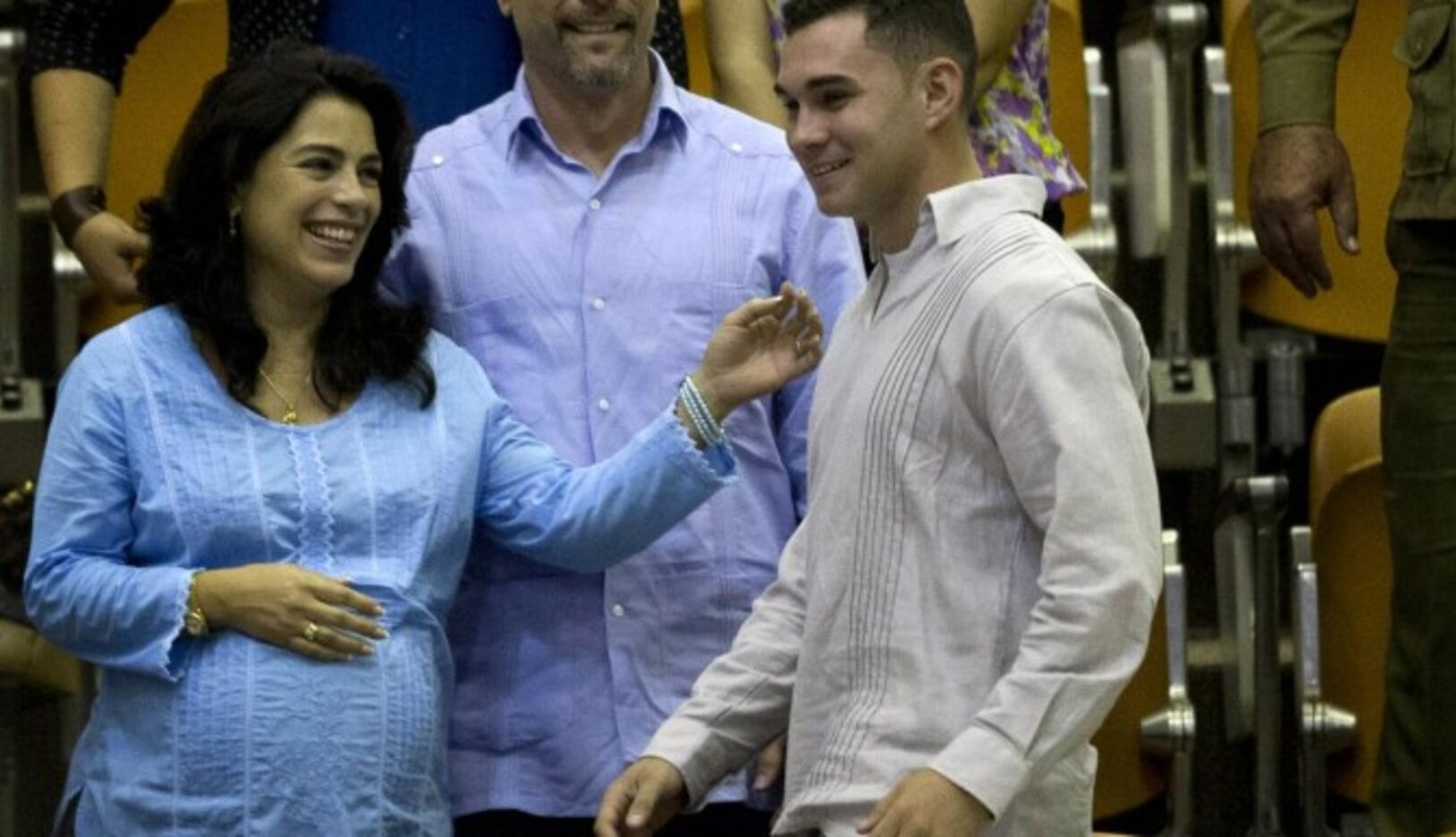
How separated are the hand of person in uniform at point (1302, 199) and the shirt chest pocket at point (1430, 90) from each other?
0.08m

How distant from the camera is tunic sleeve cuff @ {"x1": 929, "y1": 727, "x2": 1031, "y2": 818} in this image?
7.58ft

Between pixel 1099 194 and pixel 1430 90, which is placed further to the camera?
pixel 1099 194

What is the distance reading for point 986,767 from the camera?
2.32 m

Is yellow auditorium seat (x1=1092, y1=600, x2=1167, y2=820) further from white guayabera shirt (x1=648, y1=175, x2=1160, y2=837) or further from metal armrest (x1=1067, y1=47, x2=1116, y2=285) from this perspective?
white guayabera shirt (x1=648, y1=175, x2=1160, y2=837)

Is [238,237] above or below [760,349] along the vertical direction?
above

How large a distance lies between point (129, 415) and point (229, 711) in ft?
1.02

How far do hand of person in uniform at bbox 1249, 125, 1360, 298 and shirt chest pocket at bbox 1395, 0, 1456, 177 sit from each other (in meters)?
0.08

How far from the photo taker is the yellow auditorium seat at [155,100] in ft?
13.9

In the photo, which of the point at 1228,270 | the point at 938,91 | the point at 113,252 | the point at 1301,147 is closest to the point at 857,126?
the point at 938,91

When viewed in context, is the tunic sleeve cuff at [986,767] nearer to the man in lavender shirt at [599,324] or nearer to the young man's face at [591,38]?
the man in lavender shirt at [599,324]

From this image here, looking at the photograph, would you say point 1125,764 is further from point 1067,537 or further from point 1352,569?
point 1067,537

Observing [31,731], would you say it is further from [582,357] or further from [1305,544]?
[1305,544]

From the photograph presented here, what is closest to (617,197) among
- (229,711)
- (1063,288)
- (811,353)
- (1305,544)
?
(811,353)

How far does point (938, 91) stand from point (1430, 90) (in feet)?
2.54
